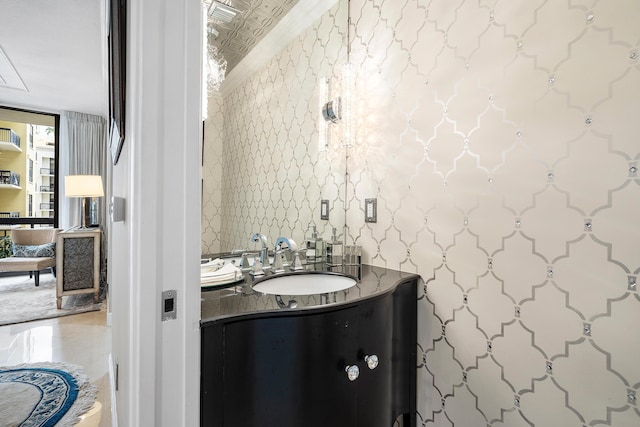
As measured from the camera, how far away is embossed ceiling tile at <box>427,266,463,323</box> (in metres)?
1.25

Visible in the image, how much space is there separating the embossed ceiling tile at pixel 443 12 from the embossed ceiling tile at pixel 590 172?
678 millimetres

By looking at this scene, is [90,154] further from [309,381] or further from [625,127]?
[625,127]

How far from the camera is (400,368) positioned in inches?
50.7

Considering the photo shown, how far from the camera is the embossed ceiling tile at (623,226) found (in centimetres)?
85

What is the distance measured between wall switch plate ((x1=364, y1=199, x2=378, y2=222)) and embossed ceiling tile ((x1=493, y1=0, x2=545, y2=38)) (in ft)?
2.77

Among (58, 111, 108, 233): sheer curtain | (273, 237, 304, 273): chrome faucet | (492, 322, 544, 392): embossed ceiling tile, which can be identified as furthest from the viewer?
(58, 111, 108, 233): sheer curtain

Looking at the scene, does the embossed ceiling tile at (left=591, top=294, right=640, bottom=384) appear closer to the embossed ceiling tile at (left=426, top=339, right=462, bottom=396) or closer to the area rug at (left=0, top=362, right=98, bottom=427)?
the embossed ceiling tile at (left=426, top=339, right=462, bottom=396)

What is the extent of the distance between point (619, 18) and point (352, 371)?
1234 mm

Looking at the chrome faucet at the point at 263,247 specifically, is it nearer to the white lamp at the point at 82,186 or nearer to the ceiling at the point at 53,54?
the ceiling at the point at 53,54

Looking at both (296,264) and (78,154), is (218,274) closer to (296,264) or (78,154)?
(296,264)

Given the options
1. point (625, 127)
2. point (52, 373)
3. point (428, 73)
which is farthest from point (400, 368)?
point (52, 373)

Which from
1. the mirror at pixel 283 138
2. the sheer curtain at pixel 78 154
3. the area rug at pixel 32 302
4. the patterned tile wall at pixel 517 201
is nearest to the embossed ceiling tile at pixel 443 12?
the patterned tile wall at pixel 517 201

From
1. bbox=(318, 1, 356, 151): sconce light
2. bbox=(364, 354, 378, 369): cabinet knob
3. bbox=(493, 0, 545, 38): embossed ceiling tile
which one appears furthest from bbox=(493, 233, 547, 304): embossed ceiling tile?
bbox=(318, 1, 356, 151): sconce light

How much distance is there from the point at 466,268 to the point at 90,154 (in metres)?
5.99
